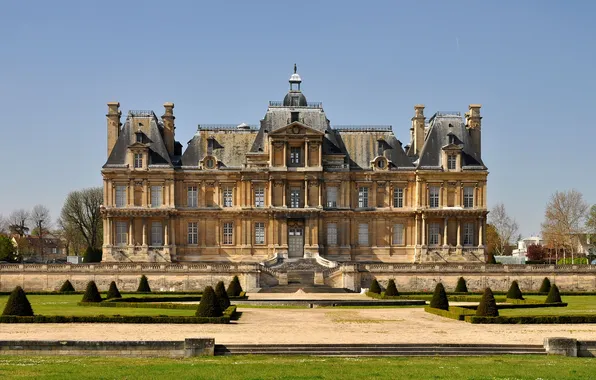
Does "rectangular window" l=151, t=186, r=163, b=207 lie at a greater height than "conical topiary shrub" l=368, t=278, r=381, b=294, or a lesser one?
greater

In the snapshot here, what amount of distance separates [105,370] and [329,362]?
5337 millimetres

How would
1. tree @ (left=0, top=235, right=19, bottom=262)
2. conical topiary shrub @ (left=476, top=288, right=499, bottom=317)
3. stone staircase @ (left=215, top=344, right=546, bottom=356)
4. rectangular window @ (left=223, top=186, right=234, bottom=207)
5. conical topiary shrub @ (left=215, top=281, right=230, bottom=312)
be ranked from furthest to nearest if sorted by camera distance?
tree @ (left=0, top=235, right=19, bottom=262) < rectangular window @ (left=223, top=186, right=234, bottom=207) < conical topiary shrub @ (left=215, top=281, right=230, bottom=312) < conical topiary shrub @ (left=476, top=288, right=499, bottom=317) < stone staircase @ (left=215, top=344, right=546, bottom=356)

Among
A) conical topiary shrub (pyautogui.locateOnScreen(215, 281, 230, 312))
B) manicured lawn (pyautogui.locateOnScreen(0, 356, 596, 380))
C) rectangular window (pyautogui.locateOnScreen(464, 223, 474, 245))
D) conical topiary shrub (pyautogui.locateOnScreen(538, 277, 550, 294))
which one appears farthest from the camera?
rectangular window (pyautogui.locateOnScreen(464, 223, 474, 245))

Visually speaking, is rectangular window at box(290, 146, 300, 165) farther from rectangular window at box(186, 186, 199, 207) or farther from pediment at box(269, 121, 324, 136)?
rectangular window at box(186, 186, 199, 207)

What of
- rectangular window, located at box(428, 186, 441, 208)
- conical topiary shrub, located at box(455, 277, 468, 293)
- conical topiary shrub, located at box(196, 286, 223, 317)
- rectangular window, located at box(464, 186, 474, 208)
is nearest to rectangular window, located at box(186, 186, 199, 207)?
rectangular window, located at box(428, 186, 441, 208)

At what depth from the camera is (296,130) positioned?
61.9m

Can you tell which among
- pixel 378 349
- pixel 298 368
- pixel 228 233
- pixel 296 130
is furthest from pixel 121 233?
pixel 298 368

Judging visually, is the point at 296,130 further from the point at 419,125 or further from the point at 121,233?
the point at 121,233

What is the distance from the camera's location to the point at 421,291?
53781 mm

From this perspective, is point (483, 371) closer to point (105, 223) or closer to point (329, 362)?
point (329, 362)

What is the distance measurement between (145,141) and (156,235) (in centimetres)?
658

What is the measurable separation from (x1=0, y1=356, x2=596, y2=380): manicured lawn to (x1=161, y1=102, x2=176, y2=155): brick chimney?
4263 centimetres

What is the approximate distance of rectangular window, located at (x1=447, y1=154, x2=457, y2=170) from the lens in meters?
62.6

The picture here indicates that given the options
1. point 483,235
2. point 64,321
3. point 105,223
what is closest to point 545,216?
point 483,235
